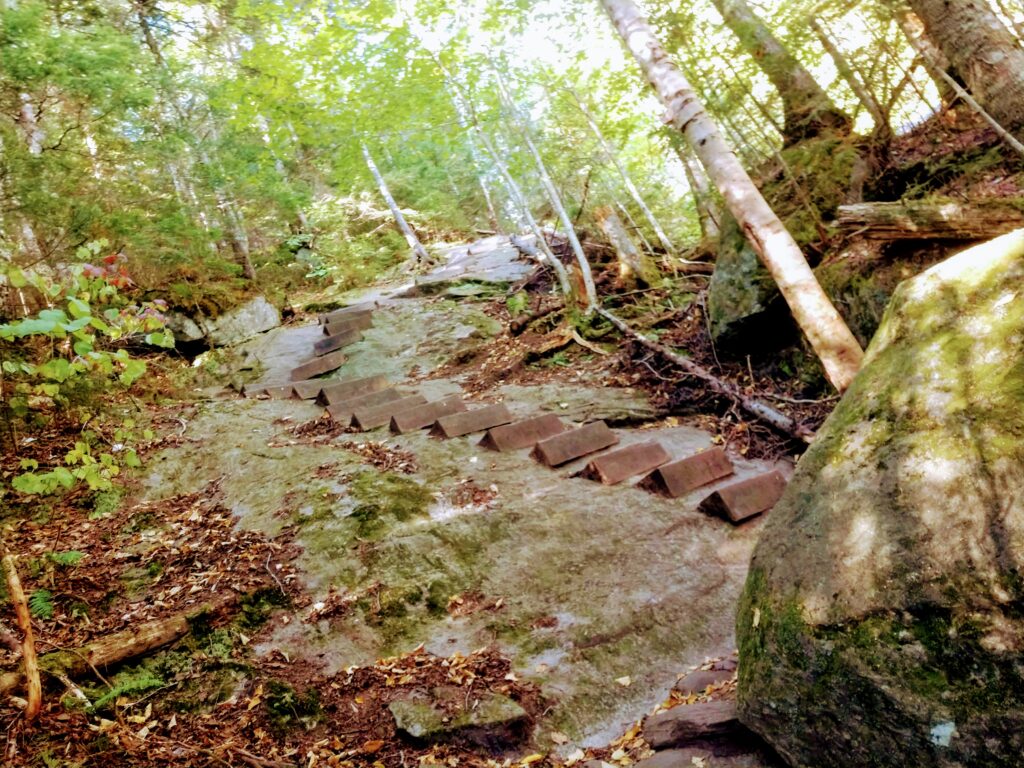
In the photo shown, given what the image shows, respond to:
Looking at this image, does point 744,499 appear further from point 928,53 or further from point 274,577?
point 928,53

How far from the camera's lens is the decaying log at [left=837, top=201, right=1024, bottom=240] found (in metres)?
5.03

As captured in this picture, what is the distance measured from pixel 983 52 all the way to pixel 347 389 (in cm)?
909

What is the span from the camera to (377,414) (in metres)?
8.19

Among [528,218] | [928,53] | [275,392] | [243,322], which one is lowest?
[928,53]

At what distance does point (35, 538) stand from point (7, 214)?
197 inches

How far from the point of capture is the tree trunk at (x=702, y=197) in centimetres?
1212

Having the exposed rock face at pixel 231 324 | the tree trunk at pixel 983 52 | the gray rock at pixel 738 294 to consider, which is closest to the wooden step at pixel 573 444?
the gray rock at pixel 738 294

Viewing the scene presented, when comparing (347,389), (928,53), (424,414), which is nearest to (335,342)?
(347,389)

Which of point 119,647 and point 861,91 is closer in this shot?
point 119,647

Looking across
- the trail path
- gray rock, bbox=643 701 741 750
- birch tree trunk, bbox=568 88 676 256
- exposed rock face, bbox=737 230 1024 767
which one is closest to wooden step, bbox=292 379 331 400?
the trail path

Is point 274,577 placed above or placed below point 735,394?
above

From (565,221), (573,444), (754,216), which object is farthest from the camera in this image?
(565,221)

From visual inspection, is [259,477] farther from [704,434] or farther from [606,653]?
[704,434]

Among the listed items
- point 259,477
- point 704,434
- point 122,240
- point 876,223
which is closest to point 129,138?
point 122,240
